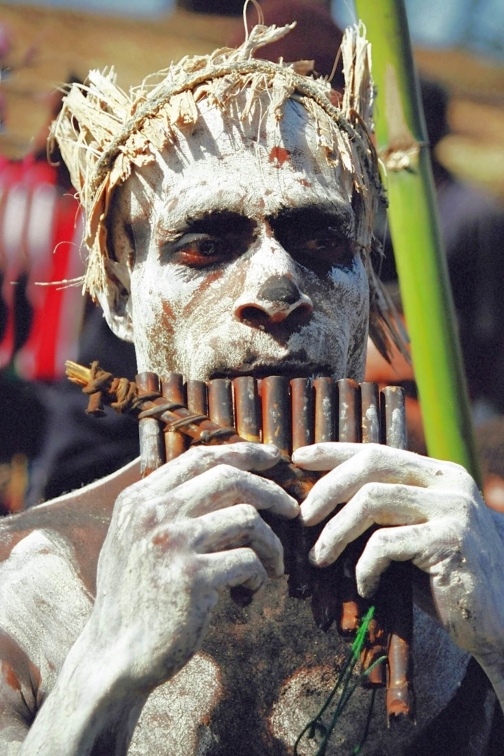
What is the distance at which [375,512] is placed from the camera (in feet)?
Answer: 8.90

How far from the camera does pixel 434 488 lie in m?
2.79

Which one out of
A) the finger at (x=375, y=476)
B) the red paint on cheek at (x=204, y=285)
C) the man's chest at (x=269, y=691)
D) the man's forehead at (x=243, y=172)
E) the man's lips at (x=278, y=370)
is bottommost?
the man's chest at (x=269, y=691)

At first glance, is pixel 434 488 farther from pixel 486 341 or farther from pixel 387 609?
pixel 486 341

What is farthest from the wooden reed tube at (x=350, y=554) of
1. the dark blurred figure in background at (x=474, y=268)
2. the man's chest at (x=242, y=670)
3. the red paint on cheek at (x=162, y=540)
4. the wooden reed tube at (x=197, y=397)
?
the dark blurred figure in background at (x=474, y=268)

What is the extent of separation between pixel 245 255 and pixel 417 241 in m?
0.97

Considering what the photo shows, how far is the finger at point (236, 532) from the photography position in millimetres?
2615

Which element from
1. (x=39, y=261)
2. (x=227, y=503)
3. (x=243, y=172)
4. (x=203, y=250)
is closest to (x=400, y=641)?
(x=227, y=503)

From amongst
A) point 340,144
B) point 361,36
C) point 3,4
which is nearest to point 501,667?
point 340,144

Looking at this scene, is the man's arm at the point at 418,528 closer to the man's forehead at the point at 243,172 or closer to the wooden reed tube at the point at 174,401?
the wooden reed tube at the point at 174,401

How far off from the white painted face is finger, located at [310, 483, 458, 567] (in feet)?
2.16

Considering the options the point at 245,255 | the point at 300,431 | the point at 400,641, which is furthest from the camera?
the point at 245,255

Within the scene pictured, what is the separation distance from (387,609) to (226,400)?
2.05ft

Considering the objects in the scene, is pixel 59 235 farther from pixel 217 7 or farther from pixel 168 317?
pixel 168 317

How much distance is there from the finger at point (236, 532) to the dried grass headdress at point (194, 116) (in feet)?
4.44
